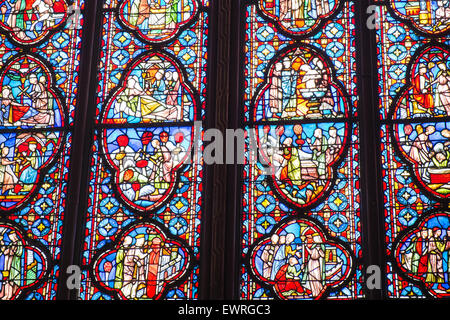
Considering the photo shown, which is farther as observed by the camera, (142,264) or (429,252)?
(142,264)

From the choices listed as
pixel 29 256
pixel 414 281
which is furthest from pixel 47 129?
pixel 414 281

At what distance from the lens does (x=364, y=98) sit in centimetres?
802

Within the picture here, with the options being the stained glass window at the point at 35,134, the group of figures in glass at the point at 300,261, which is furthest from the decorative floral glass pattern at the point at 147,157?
the group of figures in glass at the point at 300,261

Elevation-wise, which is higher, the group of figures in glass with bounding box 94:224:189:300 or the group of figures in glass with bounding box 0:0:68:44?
the group of figures in glass with bounding box 0:0:68:44

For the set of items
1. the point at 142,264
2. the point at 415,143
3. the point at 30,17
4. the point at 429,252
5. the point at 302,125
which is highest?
the point at 30,17

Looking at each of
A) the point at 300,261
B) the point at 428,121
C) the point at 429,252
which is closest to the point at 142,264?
the point at 300,261

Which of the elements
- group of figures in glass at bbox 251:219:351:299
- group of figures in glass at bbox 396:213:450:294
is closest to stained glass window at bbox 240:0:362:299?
group of figures in glass at bbox 251:219:351:299

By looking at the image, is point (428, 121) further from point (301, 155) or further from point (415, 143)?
point (301, 155)

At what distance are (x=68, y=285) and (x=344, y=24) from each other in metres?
3.47

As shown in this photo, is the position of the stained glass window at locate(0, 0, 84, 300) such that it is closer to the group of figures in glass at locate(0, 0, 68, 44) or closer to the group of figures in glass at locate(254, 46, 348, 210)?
the group of figures in glass at locate(0, 0, 68, 44)

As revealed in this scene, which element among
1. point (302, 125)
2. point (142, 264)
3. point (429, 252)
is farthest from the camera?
point (302, 125)

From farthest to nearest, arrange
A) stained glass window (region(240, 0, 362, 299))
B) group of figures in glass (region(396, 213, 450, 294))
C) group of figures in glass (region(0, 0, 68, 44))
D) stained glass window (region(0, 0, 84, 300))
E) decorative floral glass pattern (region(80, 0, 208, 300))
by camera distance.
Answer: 1. group of figures in glass (region(0, 0, 68, 44))
2. stained glass window (region(0, 0, 84, 300))
3. decorative floral glass pattern (region(80, 0, 208, 300))
4. stained glass window (region(240, 0, 362, 299))
5. group of figures in glass (region(396, 213, 450, 294))

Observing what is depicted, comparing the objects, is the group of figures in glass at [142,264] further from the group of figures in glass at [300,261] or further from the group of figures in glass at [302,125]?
the group of figures in glass at [302,125]

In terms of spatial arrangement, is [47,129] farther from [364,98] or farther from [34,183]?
[364,98]
